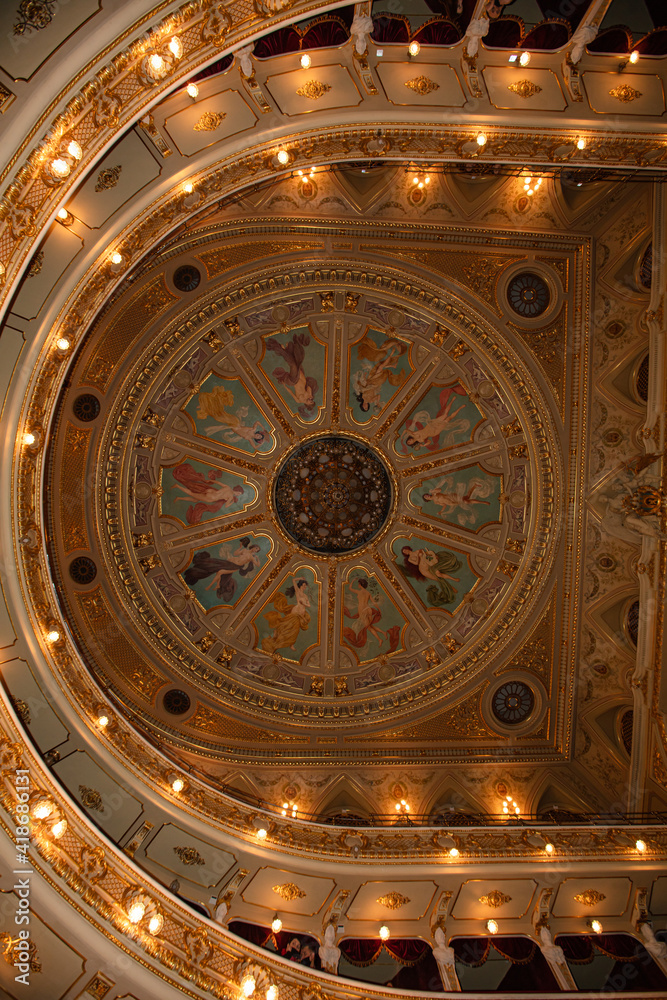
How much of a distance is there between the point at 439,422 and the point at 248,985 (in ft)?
41.6

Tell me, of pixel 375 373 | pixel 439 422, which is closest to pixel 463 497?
pixel 439 422

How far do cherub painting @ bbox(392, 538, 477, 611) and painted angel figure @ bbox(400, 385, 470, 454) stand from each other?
111 inches

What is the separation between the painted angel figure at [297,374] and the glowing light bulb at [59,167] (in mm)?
7558

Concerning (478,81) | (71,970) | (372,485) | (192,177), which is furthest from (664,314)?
(71,970)

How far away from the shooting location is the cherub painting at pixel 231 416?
1422 cm

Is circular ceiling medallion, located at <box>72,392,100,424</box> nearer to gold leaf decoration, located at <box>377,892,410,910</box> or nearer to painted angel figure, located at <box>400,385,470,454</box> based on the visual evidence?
painted angel figure, located at <box>400,385,470,454</box>

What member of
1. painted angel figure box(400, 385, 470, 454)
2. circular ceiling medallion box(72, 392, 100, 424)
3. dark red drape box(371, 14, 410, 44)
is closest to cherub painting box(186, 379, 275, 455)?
circular ceiling medallion box(72, 392, 100, 424)

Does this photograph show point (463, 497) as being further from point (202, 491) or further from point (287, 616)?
point (202, 491)

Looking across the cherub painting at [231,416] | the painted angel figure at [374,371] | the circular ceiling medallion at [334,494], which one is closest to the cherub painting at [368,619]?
the circular ceiling medallion at [334,494]

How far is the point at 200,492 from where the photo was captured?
1449 cm

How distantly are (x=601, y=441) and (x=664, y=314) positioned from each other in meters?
3.47

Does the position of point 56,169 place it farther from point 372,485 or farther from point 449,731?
point 449,731

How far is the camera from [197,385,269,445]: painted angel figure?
14.2m

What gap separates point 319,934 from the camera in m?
10.1
